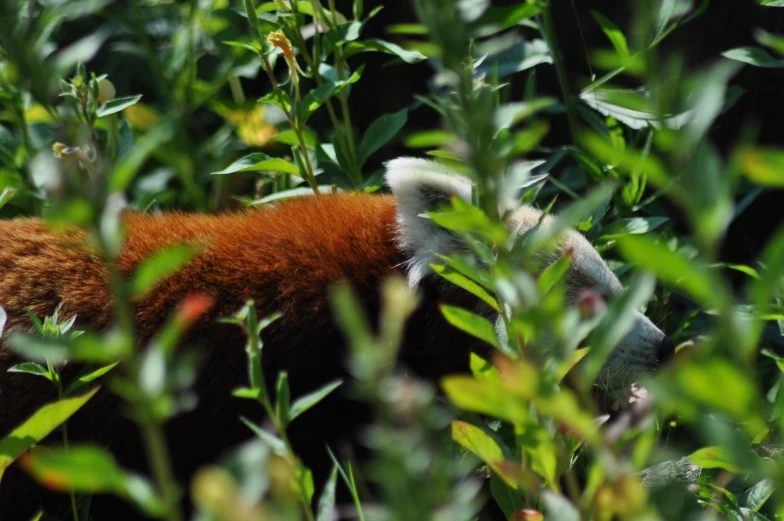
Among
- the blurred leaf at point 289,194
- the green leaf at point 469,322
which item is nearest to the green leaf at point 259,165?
the blurred leaf at point 289,194

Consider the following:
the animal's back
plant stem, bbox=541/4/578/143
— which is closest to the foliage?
the animal's back

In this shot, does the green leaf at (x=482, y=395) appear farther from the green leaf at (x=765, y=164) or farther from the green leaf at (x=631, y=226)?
the green leaf at (x=631, y=226)

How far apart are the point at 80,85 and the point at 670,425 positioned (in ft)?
6.04

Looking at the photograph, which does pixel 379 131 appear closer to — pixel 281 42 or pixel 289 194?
pixel 289 194

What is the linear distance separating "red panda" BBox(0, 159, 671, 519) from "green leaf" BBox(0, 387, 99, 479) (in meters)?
0.80

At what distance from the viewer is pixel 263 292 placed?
7.58ft

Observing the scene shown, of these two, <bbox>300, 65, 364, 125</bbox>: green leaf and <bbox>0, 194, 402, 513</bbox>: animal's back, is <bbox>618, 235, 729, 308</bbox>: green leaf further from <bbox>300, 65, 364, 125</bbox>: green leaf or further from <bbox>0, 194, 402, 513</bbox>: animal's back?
<bbox>300, 65, 364, 125</bbox>: green leaf

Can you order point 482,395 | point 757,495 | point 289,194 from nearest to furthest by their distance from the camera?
point 482,395 → point 757,495 → point 289,194

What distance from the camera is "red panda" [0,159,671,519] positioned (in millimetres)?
2160

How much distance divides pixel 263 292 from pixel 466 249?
61 centimetres

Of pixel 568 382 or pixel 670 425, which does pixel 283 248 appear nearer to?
pixel 568 382

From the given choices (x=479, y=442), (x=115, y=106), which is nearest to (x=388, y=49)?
(x=115, y=106)

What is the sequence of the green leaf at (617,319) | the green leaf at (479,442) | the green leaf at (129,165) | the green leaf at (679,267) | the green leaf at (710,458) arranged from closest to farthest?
1. the green leaf at (679,267)
2. the green leaf at (129,165)
3. the green leaf at (617,319)
4. the green leaf at (479,442)
5. the green leaf at (710,458)

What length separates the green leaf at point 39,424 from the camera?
4.04 ft
